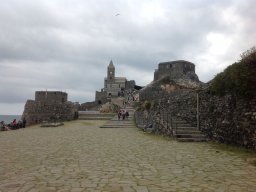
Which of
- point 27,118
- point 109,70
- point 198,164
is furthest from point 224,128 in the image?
point 109,70

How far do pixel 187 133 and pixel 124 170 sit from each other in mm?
8140

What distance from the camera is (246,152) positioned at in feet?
36.2

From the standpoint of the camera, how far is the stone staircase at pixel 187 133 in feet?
48.7

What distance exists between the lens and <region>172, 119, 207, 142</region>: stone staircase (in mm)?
14836

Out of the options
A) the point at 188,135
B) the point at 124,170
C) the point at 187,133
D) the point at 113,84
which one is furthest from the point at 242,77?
the point at 113,84

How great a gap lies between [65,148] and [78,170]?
14.4 feet

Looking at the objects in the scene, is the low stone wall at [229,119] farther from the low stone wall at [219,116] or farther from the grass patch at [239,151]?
the grass patch at [239,151]

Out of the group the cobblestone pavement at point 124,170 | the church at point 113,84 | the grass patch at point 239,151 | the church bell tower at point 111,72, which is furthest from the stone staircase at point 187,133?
the church bell tower at point 111,72

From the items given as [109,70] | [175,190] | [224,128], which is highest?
[109,70]

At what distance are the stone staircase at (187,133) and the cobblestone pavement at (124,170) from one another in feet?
8.36

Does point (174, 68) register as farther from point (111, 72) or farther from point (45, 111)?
point (45, 111)

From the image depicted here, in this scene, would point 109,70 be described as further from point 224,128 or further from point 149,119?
point 224,128

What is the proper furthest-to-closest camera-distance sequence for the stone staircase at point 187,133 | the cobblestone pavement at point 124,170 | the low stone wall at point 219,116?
the stone staircase at point 187,133 → the low stone wall at point 219,116 → the cobblestone pavement at point 124,170

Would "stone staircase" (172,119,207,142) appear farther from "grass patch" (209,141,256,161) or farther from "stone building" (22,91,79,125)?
"stone building" (22,91,79,125)
